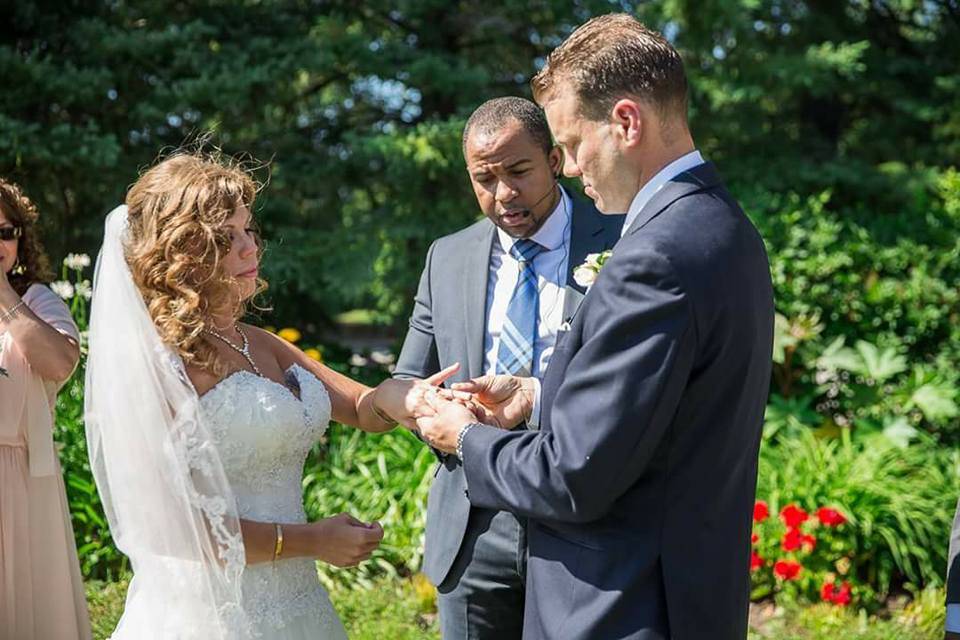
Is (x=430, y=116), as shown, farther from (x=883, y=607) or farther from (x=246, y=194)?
(x=246, y=194)

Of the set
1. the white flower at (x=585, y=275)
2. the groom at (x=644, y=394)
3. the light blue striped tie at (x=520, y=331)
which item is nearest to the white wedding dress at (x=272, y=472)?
the light blue striped tie at (x=520, y=331)

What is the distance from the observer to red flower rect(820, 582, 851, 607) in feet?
18.4

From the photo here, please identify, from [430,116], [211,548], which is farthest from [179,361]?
[430,116]

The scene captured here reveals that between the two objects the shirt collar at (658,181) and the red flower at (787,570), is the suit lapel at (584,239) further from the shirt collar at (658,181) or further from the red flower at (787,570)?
the red flower at (787,570)

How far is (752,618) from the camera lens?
5.73 metres

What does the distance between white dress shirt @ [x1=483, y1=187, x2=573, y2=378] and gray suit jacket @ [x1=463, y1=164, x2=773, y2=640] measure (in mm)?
A: 977

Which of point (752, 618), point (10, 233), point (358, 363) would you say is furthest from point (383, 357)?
point (10, 233)

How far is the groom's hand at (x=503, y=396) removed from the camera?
10.2 feet

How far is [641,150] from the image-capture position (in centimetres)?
244

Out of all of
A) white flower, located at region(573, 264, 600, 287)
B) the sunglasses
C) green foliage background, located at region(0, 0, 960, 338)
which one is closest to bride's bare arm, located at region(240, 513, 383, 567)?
white flower, located at region(573, 264, 600, 287)

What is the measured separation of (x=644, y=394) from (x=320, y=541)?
48.2 inches

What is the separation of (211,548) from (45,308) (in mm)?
1831

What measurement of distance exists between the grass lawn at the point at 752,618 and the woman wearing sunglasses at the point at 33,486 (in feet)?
3.63

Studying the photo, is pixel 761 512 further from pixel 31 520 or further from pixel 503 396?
pixel 31 520
